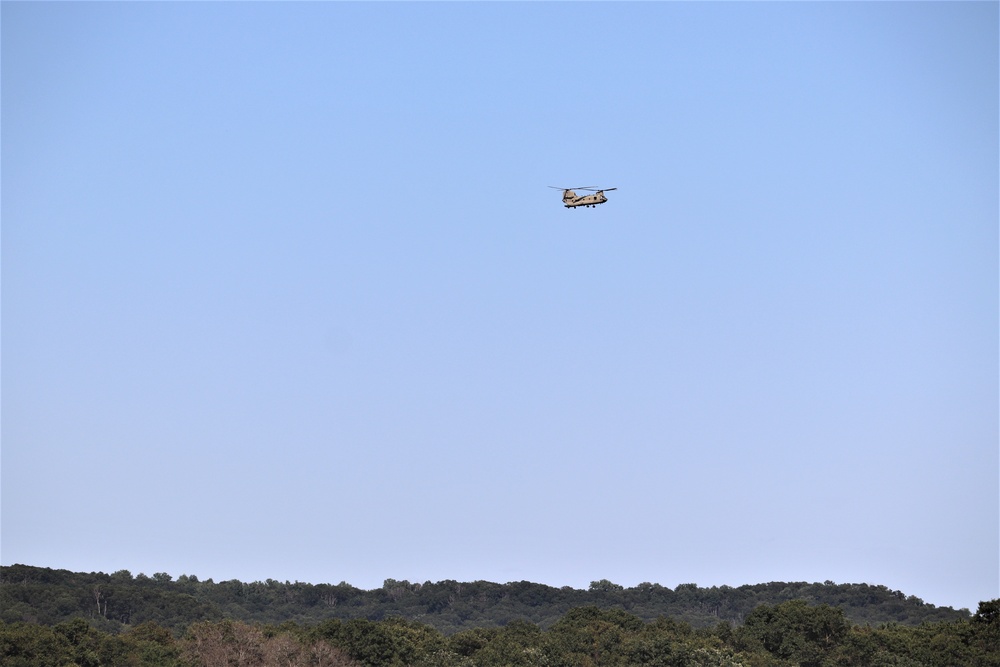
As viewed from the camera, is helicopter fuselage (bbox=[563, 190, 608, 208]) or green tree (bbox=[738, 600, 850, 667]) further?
green tree (bbox=[738, 600, 850, 667])

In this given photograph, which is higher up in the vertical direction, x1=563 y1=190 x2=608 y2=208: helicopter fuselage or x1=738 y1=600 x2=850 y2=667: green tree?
x1=563 y1=190 x2=608 y2=208: helicopter fuselage

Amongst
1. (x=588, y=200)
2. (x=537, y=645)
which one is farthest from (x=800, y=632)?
(x=588, y=200)

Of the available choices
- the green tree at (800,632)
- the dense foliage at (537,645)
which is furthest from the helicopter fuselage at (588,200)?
the green tree at (800,632)

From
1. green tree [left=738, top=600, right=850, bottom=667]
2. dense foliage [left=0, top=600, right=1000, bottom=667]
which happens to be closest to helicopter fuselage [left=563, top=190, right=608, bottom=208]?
dense foliage [left=0, top=600, right=1000, bottom=667]

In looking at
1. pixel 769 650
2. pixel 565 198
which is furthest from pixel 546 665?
pixel 565 198

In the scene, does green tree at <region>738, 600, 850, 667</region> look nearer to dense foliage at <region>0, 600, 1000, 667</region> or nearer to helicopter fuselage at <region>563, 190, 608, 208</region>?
dense foliage at <region>0, 600, 1000, 667</region>

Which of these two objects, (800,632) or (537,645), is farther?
A: (800,632)

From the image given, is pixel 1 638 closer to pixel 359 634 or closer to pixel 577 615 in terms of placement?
pixel 359 634

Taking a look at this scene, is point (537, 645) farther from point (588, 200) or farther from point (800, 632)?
point (588, 200)

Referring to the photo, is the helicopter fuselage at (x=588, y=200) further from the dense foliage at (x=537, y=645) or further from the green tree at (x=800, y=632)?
the green tree at (x=800, y=632)
